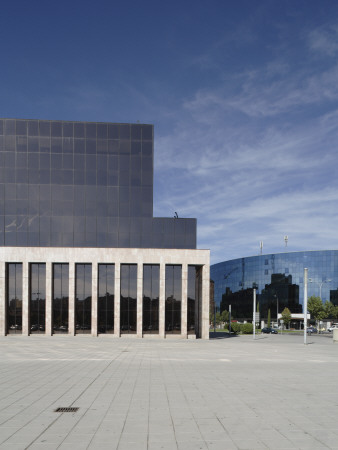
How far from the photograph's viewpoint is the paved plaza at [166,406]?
349 inches

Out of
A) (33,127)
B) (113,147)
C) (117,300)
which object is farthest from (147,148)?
(117,300)

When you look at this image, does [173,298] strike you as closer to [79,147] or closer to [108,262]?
[108,262]

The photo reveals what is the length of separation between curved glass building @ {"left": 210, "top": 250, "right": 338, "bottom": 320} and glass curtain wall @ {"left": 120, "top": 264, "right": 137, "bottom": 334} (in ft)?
267

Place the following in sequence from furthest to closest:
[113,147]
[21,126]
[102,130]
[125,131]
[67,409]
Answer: [125,131] → [102,130] → [113,147] → [21,126] → [67,409]

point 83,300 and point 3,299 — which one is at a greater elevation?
point 3,299

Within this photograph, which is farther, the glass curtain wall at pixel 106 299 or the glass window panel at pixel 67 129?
the glass window panel at pixel 67 129

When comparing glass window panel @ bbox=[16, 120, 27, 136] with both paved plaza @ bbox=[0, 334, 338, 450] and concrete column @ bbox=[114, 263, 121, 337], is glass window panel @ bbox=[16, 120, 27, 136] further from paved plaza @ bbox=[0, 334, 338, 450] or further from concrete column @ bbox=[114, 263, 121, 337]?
paved plaza @ bbox=[0, 334, 338, 450]

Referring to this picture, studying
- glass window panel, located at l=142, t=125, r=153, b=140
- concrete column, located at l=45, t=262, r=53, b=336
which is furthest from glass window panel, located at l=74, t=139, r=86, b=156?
concrete column, located at l=45, t=262, r=53, b=336

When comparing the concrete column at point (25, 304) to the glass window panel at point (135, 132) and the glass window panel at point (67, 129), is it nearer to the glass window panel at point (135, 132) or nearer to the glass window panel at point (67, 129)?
the glass window panel at point (67, 129)

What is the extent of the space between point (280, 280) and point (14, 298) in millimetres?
92499

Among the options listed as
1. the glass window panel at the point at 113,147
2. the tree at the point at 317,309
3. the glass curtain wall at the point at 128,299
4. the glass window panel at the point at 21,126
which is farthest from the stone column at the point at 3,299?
the tree at the point at 317,309

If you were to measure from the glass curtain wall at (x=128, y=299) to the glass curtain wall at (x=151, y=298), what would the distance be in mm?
1220

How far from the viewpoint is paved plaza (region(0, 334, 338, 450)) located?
8867 mm

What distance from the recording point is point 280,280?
119 metres
